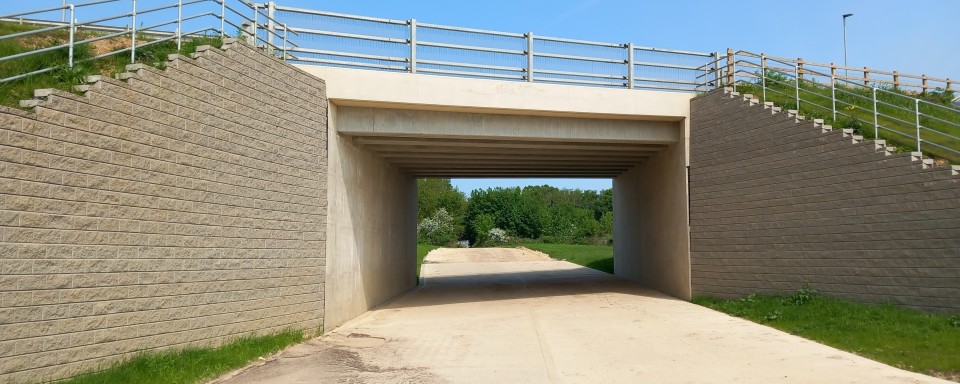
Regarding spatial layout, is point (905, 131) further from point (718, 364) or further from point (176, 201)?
point (176, 201)

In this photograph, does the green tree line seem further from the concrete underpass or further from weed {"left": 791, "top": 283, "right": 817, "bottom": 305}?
weed {"left": 791, "top": 283, "right": 817, "bottom": 305}

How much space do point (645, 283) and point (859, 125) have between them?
9.12m

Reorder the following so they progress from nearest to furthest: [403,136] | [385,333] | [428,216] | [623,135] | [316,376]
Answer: [316,376]
[385,333]
[403,136]
[623,135]
[428,216]

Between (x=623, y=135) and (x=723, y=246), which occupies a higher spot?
(x=623, y=135)

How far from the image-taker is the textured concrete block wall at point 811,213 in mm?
12070

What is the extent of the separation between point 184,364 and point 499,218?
7314cm

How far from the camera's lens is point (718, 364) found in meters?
10.3

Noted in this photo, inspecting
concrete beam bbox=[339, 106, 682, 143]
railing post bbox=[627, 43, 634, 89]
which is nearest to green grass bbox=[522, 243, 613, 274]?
concrete beam bbox=[339, 106, 682, 143]

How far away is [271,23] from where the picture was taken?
46.4ft

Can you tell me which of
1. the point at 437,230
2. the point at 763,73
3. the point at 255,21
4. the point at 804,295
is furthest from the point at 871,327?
the point at 437,230

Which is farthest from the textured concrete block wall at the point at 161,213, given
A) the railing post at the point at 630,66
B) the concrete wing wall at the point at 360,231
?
the railing post at the point at 630,66

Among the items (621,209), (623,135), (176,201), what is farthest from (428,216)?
(176,201)

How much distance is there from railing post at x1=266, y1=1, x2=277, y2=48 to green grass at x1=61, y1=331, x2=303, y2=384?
5.78 meters

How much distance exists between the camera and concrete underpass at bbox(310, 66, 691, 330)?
15.1m
